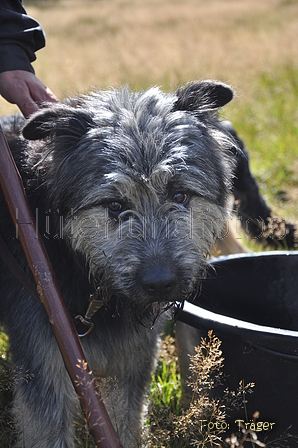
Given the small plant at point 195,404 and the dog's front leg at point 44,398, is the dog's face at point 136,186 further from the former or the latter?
the dog's front leg at point 44,398

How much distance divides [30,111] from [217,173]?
39.8 inches

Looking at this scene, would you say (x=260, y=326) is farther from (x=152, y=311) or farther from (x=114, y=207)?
(x=114, y=207)

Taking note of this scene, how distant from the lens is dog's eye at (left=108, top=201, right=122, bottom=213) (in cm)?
222

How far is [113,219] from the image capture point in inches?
88.2

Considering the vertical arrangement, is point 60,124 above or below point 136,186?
above

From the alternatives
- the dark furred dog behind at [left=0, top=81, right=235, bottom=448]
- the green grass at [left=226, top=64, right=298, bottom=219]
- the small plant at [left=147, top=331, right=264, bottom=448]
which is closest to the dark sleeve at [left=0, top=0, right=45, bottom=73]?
the dark furred dog behind at [left=0, top=81, right=235, bottom=448]

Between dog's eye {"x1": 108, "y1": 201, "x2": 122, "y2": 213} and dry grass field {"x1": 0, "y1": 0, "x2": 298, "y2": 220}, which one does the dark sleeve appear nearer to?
dog's eye {"x1": 108, "y1": 201, "x2": 122, "y2": 213}

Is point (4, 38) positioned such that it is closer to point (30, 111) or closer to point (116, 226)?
point (30, 111)

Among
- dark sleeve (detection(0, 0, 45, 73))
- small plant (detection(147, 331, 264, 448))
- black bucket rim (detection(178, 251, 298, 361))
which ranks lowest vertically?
small plant (detection(147, 331, 264, 448))

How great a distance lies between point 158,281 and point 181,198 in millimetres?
454

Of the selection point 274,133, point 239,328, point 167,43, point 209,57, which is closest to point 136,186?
point 239,328

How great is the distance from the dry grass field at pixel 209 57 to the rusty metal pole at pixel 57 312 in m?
3.19

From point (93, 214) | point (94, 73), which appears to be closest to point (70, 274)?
point (93, 214)

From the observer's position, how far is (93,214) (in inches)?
88.4
